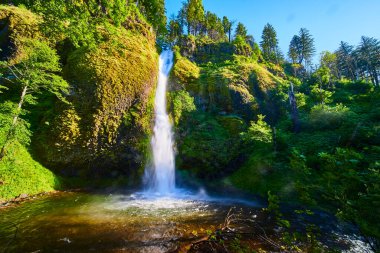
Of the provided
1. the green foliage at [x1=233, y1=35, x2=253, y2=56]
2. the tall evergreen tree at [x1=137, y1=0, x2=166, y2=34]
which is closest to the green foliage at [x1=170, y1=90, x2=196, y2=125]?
the tall evergreen tree at [x1=137, y1=0, x2=166, y2=34]

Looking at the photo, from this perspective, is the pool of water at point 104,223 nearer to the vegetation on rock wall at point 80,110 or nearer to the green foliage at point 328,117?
the vegetation on rock wall at point 80,110

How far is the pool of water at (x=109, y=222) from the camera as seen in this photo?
614 centimetres

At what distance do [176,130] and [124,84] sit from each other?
5.61 metres

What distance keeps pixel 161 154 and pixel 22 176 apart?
852 centimetres

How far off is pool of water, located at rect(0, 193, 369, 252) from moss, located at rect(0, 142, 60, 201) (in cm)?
114

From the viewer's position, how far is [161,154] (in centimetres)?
1694

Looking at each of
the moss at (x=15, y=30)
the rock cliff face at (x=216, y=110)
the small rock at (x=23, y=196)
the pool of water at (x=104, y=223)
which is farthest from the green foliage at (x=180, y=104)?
the moss at (x=15, y=30)

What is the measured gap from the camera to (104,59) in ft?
54.8

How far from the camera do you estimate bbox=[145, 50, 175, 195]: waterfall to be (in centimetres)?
1560

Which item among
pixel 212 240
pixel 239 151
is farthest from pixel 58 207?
pixel 239 151

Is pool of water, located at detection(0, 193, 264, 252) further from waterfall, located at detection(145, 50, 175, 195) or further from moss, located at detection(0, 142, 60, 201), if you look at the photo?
waterfall, located at detection(145, 50, 175, 195)

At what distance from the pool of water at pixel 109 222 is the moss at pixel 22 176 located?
1.14 m

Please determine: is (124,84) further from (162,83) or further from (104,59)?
(162,83)

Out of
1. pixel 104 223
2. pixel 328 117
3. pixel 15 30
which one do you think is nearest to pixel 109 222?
pixel 104 223
